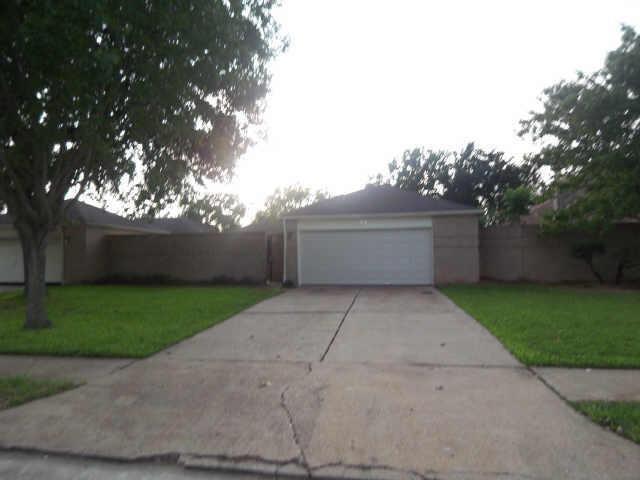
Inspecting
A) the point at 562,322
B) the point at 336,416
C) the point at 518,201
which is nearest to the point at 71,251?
the point at 336,416

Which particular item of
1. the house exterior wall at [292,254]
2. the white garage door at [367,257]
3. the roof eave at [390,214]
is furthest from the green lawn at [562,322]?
the house exterior wall at [292,254]

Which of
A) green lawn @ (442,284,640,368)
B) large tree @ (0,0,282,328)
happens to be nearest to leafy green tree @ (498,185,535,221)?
green lawn @ (442,284,640,368)

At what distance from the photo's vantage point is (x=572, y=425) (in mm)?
3461

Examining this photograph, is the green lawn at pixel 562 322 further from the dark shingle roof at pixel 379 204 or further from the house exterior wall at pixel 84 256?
the house exterior wall at pixel 84 256

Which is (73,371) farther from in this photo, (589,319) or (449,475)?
(589,319)

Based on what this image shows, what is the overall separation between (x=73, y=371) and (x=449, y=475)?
460 cm

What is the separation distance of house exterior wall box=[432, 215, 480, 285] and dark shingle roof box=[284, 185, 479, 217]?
1.56ft

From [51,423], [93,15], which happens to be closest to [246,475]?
[51,423]

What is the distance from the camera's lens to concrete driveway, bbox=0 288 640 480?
9.84 feet

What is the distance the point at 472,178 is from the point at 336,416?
31190mm

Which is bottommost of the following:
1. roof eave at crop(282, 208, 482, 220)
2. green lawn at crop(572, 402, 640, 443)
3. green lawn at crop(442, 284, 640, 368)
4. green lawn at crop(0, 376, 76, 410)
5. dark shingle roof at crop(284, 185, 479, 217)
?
green lawn at crop(0, 376, 76, 410)

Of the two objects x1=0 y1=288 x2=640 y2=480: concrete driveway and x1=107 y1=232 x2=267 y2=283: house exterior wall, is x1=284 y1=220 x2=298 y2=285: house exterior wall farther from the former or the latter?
x1=0 y1=288 x2=640 y2=480: concrete driveway

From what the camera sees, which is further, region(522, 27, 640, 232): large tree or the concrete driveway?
region(522, 27, 640, 232): large tree

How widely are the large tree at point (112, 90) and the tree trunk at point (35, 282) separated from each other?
0.02 m
